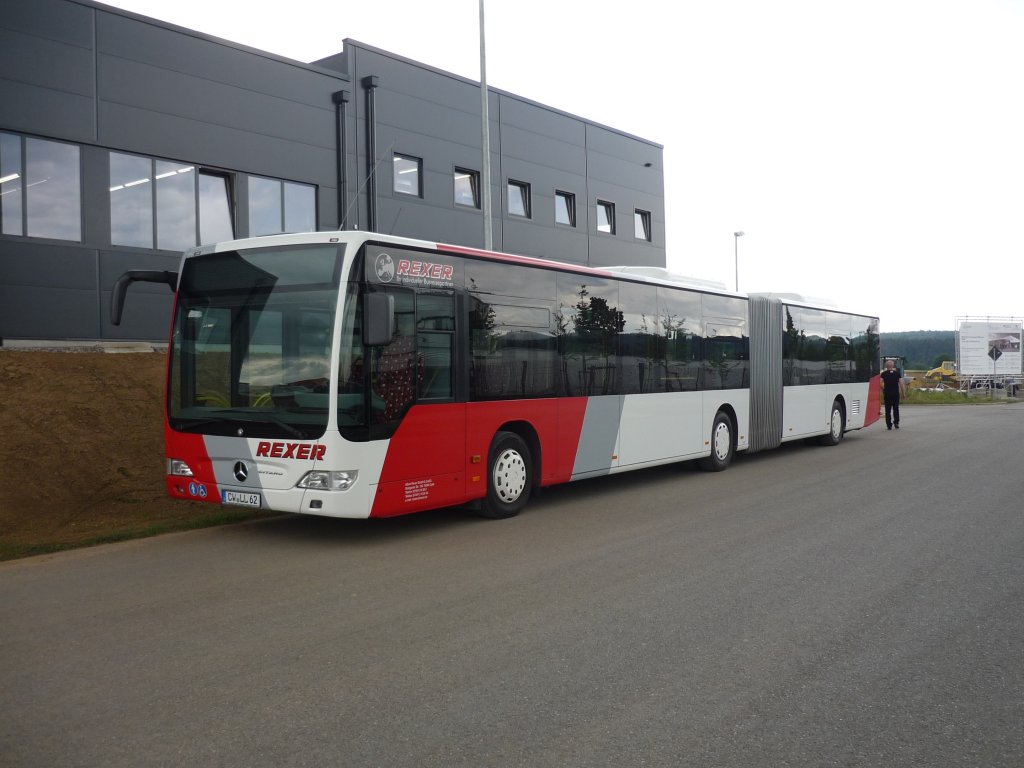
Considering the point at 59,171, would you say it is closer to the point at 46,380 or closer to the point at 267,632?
the point at 46,380

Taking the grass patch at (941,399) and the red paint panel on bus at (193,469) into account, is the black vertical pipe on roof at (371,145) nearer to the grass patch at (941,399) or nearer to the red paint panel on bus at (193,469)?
the red paint panel on bus at (193,469)

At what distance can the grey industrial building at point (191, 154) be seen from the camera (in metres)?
16.8

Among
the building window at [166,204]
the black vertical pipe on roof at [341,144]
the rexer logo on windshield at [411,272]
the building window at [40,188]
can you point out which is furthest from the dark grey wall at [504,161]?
the rexer logo on windshield at [411,272]

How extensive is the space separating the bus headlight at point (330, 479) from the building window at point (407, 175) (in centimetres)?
1636

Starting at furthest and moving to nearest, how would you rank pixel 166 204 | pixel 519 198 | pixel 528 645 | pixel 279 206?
pixel 519 198, pixel 279 206, pixel 166 204, pixel 528 645

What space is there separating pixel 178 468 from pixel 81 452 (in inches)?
141

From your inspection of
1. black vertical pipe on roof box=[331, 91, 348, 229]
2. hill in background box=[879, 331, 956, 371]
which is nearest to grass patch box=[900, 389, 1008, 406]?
black vertical pipe on roof box=[331, 91, 348, 229]

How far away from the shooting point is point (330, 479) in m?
7.93

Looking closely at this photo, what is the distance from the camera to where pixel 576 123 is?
94.4 feet

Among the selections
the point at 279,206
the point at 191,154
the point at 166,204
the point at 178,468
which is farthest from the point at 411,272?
the point at 279,206

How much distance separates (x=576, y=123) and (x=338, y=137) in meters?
9.68

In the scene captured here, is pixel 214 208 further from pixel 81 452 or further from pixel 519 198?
pixel 519 198

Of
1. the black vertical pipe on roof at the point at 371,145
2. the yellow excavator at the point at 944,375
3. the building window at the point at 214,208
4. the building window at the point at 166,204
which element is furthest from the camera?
the yellow excavator at the point at 944,375

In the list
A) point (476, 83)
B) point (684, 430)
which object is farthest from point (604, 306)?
point (476, 83)
